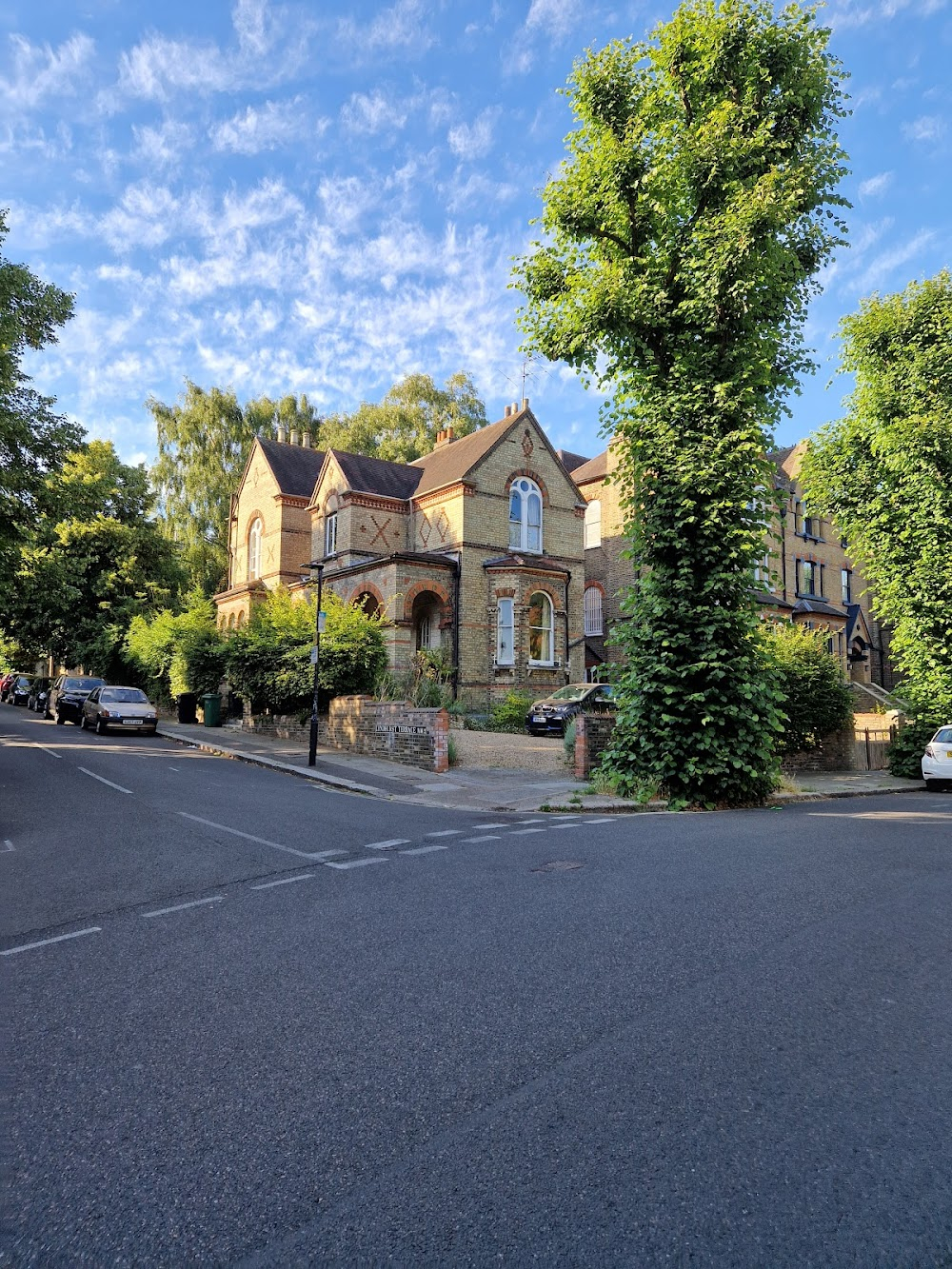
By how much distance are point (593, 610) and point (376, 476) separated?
38.6 ft

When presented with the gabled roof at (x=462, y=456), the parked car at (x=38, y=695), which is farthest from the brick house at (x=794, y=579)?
the parked car at (x=38, y=695)

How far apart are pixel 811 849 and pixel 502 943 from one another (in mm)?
4984

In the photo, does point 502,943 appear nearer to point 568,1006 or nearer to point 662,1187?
point 568,1006

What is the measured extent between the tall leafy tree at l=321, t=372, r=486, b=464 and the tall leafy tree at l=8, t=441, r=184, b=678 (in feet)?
39.3

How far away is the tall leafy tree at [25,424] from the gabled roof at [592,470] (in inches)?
955

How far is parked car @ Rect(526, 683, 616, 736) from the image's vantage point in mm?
22812

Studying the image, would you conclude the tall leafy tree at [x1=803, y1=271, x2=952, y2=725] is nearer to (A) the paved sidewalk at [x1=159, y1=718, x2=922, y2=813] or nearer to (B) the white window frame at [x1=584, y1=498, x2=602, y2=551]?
(A) the paved sidewalk at [x1=159, y1=718, x2=922, y2=813]

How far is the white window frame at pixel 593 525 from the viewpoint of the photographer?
123ft

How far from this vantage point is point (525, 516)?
31.2 meters

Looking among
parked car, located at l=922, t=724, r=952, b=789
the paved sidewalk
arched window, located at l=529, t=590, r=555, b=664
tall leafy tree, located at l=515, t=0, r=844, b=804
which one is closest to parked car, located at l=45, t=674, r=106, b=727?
the paved sidewalk

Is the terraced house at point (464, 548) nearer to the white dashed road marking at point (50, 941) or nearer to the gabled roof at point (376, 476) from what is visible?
the gabled roof at point (376, 476)

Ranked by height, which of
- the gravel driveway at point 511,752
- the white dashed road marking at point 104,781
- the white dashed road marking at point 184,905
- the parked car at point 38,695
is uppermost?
the parked car at point 38,695

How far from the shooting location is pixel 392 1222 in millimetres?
2395

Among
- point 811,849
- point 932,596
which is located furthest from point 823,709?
point 811,849
